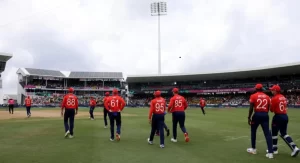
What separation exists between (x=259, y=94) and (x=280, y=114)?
0.87 metres

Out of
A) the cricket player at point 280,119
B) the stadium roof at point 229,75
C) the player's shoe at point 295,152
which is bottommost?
the player's shoe at point 295,152

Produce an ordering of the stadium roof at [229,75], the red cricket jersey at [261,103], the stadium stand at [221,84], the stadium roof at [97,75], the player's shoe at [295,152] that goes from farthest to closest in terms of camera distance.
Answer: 1. the stadium roof at [97,75]
2. the stadium stand at [221,84]
3. the stadium roof at [229,75]
4. the red cricket jersey at [261,103]
5. the player's shoe at [295,152]

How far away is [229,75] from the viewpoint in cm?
6169

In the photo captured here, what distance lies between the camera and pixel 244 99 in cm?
5988

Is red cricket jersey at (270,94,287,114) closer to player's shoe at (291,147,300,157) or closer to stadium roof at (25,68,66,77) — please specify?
player's shoe at (291,147,300,157)

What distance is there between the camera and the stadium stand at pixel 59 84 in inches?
2677

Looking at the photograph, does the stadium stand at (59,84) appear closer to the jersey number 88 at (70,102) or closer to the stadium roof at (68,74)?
the stadium roof at (68,74)

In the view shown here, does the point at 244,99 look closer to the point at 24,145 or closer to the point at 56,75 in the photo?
the point at 56,75

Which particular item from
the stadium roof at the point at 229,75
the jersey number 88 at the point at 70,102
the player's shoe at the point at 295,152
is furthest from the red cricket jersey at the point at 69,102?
the stadium roof at the point at 229,75

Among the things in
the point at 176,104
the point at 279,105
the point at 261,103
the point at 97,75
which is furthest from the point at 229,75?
the point at 261,103

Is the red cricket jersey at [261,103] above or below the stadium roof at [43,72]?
Result: below

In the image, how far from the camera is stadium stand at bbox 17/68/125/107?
2677 inches

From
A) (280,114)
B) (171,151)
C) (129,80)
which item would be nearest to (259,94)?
(280,114)

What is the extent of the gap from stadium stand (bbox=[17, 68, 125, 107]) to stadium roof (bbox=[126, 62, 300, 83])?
7.78m
